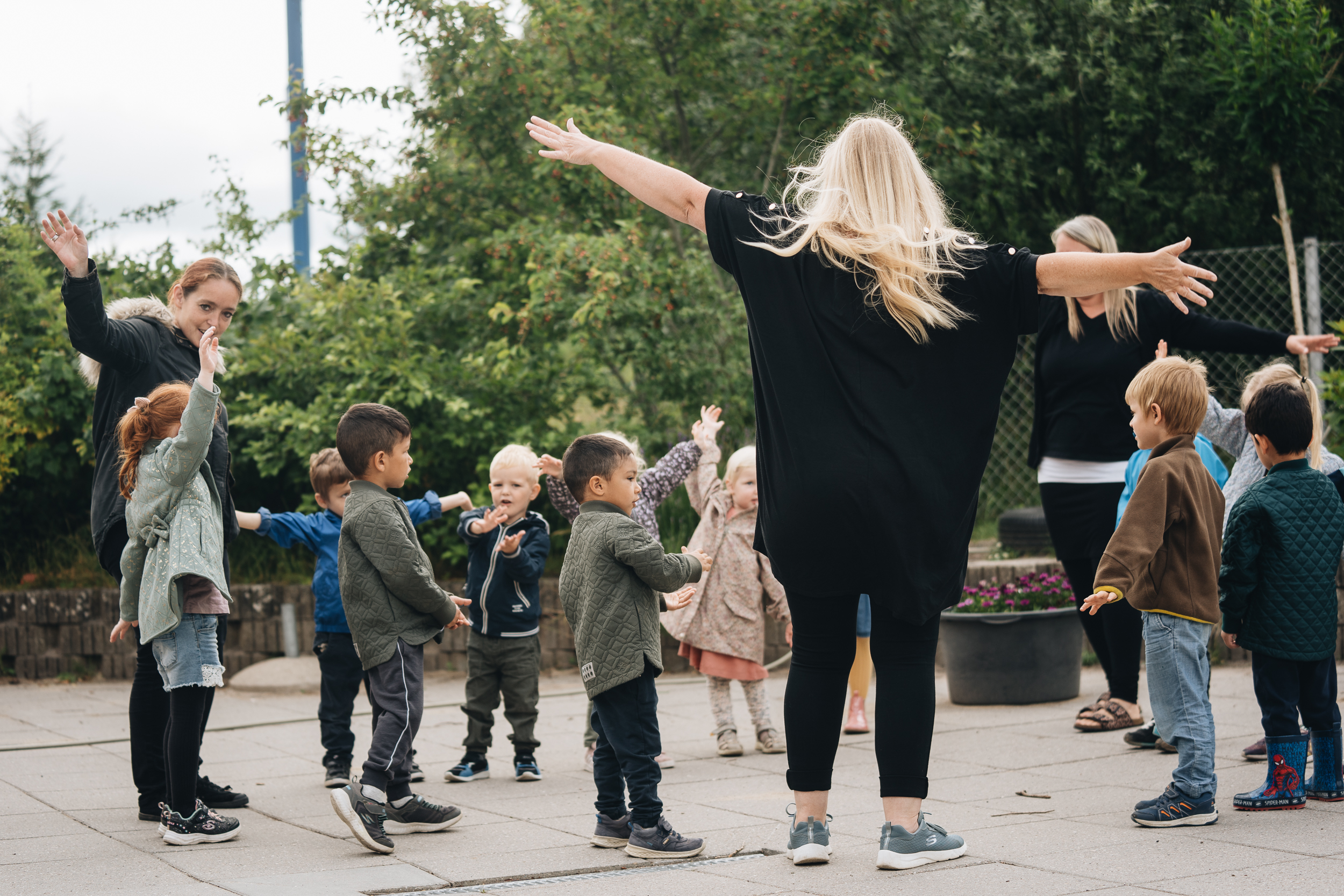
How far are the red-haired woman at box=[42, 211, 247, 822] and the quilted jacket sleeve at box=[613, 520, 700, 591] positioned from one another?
1.42 m

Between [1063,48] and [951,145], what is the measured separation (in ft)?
5.02

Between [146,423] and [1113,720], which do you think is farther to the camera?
[1113,720]

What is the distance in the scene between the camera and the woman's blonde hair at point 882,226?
3.11 meters

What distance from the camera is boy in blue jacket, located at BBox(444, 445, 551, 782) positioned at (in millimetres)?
4957

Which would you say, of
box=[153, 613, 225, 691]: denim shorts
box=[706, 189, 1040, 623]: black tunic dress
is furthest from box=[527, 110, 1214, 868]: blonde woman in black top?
box=[153, 613, 225, 691]: denim shorts

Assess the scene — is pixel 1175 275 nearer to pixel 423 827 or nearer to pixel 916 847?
pixel 916 847

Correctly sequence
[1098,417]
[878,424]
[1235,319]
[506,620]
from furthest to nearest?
1. [1235,319]
2. [1098,417]
3. [506,620]
4. [878,424]

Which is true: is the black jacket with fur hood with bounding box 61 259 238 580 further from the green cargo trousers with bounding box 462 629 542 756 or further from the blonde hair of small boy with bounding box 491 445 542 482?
the green cargo trousers with bounding box 462 629 542 756

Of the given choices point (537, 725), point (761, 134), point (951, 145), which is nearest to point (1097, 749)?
point (537, 725)

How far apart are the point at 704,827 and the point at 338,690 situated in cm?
178

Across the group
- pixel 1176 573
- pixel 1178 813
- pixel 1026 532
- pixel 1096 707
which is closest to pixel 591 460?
pixel 1176 573

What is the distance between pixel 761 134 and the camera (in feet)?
32.8

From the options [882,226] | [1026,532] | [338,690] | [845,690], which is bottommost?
[338,690]

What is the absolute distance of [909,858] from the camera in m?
3.22
